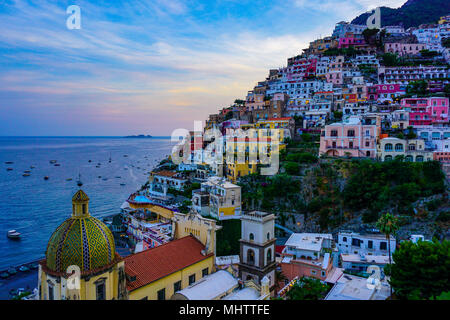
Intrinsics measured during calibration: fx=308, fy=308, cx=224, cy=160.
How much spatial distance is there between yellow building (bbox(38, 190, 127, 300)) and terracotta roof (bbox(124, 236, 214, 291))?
65.6 inches

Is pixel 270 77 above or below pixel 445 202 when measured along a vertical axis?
above

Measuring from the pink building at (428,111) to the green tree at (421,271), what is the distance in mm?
42320

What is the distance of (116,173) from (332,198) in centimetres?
9133

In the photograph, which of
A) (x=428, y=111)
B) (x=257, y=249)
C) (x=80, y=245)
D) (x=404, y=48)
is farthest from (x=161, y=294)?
(x=404, y=48)

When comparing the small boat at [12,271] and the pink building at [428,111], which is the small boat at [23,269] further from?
the pink building at [428,111]

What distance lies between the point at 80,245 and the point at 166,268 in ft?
19.2

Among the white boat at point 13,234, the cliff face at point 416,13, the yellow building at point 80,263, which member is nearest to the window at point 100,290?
the yellow building at point 80,263

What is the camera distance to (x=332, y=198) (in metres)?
45.8

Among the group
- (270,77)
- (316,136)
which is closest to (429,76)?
(316,136)

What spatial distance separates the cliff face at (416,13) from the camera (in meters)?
128

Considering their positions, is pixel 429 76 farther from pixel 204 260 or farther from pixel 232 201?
pixel 204 260

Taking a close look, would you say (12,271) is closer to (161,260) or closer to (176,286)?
(161,260)

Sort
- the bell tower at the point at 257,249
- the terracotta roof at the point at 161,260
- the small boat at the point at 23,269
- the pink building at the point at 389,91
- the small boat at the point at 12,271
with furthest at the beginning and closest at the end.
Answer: the pink building at the point at 389,91 < the small boat at the point at 23,269 < the small boat at the point at 12,271 < the bell tower at the point at 257,249 < the terracotta roof at the point at 161,260

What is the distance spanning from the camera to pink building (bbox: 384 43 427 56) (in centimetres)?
9300
